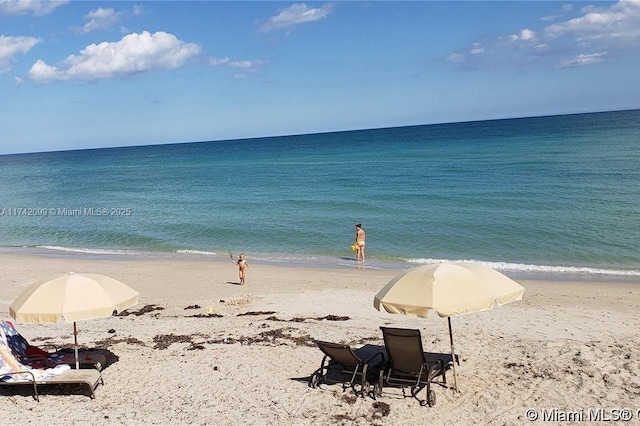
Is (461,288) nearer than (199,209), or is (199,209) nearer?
(461,288)

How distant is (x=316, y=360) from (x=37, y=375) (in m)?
4.33

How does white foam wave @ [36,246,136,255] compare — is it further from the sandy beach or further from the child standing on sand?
the child standing on sand

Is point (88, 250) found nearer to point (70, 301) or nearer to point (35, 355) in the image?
point (35, 355)

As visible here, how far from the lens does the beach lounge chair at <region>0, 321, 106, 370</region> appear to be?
9204mm

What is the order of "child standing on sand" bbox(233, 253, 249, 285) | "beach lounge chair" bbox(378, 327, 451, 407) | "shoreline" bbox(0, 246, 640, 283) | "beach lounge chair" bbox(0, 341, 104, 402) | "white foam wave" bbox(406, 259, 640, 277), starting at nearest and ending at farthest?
"beach lounge chair" bbox(378, 327, 451, 407), "beach lounge chair" bbox(0, 341, 104, 402), "child standing on sand" bbox(233, 253, 249, 285), "shoreline" bbox(0, 246, 640, 283), "white foam wave" bbox(406, 259, 640, 277)

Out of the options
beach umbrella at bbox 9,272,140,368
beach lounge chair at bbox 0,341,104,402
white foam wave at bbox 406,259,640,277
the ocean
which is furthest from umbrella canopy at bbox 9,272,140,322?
white foam wave at bbox 406,259,640,277

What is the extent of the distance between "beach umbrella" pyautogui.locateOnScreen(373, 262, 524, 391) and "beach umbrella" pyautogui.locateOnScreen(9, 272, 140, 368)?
12.8 ft

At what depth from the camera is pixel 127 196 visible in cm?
4984

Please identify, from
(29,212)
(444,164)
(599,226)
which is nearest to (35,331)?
(599,226)

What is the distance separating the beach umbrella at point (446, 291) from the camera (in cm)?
738

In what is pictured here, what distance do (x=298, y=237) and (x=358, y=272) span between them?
7.18 meters

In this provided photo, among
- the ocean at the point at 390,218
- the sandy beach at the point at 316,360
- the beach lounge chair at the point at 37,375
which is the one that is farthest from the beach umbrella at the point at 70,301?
the ocean at the point at 390,218

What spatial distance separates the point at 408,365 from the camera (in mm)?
8414

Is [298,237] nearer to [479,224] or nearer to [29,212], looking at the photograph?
[479,224]
